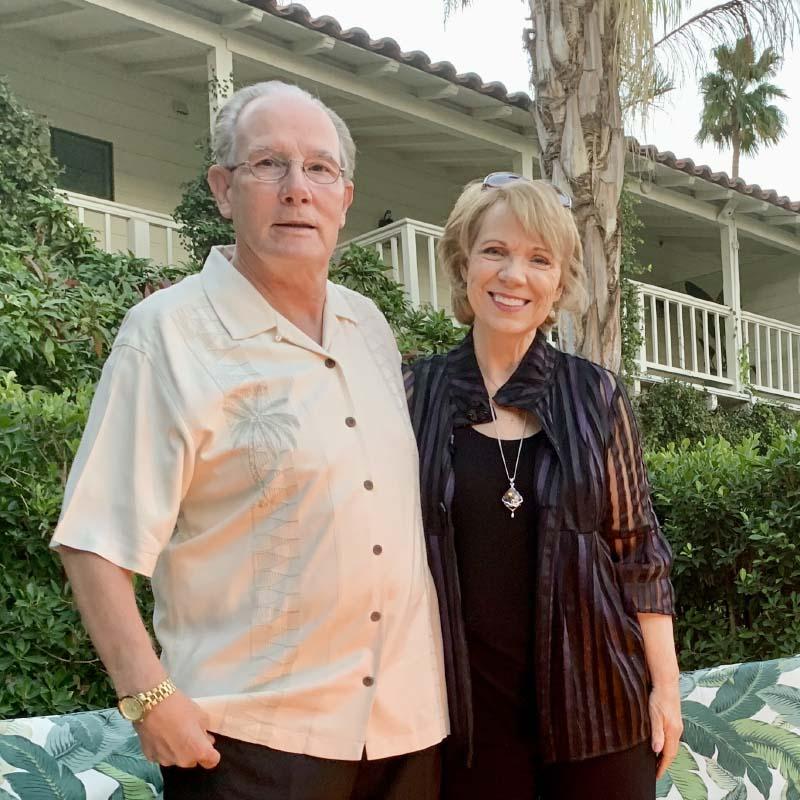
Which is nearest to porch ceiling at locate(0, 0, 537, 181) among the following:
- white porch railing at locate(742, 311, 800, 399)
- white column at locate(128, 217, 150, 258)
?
white column at locate(128, 217, 150, 258)

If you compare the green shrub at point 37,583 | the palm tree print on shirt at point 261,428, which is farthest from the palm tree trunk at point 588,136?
the palm tree print on shirt at point 261,428

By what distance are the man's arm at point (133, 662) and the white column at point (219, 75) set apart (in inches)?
342

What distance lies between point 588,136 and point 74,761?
3.97 meters

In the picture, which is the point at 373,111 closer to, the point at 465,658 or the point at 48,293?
the point at 48,293

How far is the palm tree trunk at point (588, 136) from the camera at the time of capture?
5305 millimetres

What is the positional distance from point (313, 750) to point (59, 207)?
24.7ft

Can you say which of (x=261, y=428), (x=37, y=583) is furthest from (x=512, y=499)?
(x=37, y=583)

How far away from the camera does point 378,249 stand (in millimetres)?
11234

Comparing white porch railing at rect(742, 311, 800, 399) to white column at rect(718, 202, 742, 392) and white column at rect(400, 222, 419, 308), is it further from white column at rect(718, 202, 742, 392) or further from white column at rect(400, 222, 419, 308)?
white column at rect(400, 222, 419, 308)

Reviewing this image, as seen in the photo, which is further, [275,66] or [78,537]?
[275,66]

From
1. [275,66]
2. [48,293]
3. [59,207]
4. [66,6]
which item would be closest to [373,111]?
[275,66]

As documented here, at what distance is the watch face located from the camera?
5.98ft

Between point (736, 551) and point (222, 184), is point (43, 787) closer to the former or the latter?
point (222, 184)

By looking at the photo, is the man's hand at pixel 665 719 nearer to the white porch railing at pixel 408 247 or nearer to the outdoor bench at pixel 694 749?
the outdoor bench at pixel 694 749
